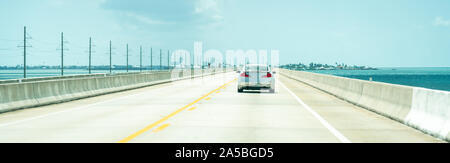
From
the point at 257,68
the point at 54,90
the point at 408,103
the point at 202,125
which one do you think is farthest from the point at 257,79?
the point at 202,125

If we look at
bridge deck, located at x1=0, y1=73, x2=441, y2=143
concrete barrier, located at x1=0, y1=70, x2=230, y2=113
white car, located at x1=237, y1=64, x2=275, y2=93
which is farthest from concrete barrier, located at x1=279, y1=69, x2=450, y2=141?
concrete barrier, located at x1=0, y1=70, x2=230, y2=113

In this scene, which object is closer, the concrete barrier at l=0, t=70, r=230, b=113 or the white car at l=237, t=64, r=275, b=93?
the concrete barrier at l=0, t=70, r=230, b=113

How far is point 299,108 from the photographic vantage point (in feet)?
59.1

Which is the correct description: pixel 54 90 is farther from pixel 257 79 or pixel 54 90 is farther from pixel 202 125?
pixel 257 79

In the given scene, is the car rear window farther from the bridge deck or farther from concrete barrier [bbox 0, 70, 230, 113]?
the bridge deck

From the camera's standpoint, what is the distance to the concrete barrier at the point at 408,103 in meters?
11.1

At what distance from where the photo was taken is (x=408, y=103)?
13.6 m

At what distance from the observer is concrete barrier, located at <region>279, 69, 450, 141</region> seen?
11141 mm

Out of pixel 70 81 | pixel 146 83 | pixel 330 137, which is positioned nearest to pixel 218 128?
pixel 330 137

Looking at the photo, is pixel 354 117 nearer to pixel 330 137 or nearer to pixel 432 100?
pixel 432 100

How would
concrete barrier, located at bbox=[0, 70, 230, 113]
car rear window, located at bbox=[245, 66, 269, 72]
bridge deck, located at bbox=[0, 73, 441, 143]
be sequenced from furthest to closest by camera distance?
car rear window, located at bbox=[245, 66, 269, 72], concrete barrier, located at bbox=[0, 70, 230, 113], bridge deck, located at bbox=[0, 73, 441, 143]

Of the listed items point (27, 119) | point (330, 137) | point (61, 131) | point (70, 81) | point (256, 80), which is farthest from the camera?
point (256, 80)

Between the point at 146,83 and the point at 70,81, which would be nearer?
the point at 70,81
